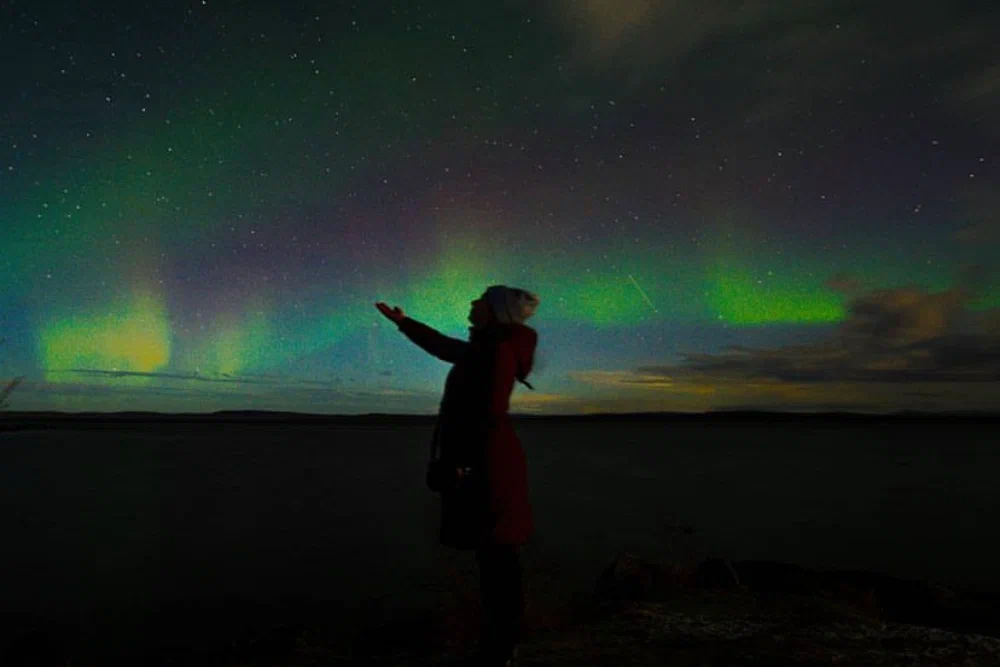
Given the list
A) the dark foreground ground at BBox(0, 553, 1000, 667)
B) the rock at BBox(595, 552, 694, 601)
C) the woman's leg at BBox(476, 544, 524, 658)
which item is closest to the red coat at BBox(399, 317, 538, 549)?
the woman's leg at BBox(476, 544, 524, 658)

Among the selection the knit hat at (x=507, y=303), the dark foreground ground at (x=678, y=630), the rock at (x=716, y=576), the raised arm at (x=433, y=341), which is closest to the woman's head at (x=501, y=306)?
the knit hat at (x=507, y=303)

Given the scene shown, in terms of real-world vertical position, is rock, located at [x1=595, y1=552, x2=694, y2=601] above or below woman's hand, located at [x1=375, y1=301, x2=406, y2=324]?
below

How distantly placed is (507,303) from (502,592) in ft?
6.29

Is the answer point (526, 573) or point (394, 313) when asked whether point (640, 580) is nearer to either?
point (526, 573)

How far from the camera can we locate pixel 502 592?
4.74 metres

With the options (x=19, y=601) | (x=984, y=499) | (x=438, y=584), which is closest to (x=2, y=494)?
(x=19, y=601)

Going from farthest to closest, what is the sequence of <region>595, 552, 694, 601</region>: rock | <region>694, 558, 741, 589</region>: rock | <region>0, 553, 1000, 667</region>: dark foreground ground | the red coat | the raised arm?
<region>694, 558, 741, 589</region>: rock, <region>595, 552, 694, 601</region>: rock, <region>0, 553, 1000, 667</region>: dark foreground ground, the raised arm, the red coat

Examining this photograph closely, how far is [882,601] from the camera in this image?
11.7 meters

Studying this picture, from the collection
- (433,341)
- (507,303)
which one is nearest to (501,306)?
(507,303)

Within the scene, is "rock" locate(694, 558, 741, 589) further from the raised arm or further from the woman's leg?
the raised arm

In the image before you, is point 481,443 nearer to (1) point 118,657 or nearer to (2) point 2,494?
(1) point 118,657

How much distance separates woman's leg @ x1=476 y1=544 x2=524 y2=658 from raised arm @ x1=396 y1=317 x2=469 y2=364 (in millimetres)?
1265

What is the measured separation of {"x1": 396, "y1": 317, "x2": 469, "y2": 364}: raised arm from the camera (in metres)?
4.62

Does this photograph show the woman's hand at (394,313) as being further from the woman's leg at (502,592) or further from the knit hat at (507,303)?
the woman's leg at (502,592)
